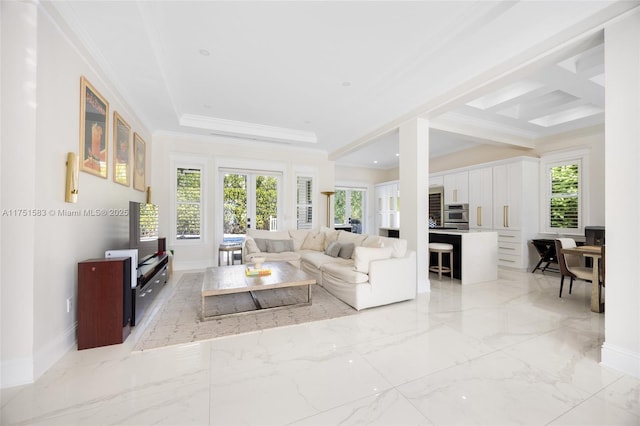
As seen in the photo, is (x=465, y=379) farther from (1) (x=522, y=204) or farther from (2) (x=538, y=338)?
(1) (x=522, y=204)

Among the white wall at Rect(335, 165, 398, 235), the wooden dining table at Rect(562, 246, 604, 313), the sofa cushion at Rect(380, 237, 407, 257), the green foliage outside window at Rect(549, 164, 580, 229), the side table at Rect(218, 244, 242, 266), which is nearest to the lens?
the wooden dining table at Rect(562, 246, 604, 313)

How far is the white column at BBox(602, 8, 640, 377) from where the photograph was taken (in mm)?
1901

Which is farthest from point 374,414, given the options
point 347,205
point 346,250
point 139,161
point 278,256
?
point 347,205

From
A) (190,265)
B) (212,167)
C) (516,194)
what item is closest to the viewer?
(516,194)

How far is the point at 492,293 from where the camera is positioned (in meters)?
3.88

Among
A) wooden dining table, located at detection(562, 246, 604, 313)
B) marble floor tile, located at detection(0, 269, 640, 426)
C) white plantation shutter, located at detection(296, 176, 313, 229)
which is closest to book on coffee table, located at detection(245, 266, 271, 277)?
marble floor tile, located at detection(0, 269, 640, 426)

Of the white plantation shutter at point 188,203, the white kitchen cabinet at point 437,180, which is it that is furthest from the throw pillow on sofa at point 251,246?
the white kitchen cabinet at point 437,180

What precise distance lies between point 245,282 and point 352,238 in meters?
2.22

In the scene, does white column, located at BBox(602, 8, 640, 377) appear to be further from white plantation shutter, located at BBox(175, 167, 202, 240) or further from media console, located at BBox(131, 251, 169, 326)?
white plantation shutter, located at BBox(175, 167, 202, 240)

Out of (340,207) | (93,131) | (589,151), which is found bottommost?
(340,207)

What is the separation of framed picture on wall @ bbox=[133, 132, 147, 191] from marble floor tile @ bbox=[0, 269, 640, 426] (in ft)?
8.14

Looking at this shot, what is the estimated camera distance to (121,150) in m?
3.52

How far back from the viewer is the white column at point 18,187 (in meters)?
1.74

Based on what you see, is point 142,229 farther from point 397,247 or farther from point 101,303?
point 397,247
